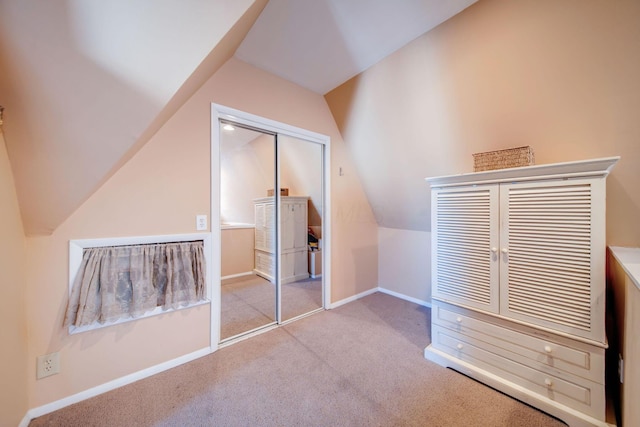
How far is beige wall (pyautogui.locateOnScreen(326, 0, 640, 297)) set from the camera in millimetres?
1328

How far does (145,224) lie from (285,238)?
1.56m

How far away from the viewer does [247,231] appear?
274 cm

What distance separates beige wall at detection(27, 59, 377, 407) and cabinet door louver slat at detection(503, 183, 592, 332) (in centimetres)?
219

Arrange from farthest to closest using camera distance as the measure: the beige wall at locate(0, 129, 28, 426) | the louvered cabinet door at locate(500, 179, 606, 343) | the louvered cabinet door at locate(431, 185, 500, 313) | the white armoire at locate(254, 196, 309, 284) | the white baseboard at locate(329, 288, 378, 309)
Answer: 1. the white baseboard at locate(329, 288, 378, 309)
2. the white armoire at locate(254, 196, 309, 284)
3. the louvered cabinet door at locate(431, 185, 500, 313)
4. the louvered cabinet door at locate(500, 179, 606, 343)
5. the beige wall at locate(0, 129, 28, 426)

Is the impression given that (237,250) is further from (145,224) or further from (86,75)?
(86,75)

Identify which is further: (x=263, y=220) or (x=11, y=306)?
(x=263, y=220)

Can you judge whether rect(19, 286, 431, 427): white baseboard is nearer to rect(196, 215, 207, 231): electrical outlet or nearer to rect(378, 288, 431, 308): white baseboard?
rect(196, 215, 207, 231): electrical outlet

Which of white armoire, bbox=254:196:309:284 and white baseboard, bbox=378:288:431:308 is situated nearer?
white armoire, bbox=254:196:309:284

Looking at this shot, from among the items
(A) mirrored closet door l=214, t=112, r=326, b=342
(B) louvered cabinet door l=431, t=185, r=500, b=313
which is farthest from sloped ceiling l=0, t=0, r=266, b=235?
(B) louvered cabinet door l=431, t=185, r=500, b=313

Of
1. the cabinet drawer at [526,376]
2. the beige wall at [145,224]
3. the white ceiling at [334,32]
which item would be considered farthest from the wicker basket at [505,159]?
the beige wall at [145,224]

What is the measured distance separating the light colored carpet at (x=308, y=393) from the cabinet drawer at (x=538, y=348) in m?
0.31

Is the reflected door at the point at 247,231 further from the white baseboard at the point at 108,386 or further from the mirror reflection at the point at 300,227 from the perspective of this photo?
the white baseboard at the point at 108,386

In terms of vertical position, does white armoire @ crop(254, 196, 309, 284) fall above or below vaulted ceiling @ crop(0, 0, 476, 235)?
below

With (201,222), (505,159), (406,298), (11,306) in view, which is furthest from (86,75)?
(406,298)
